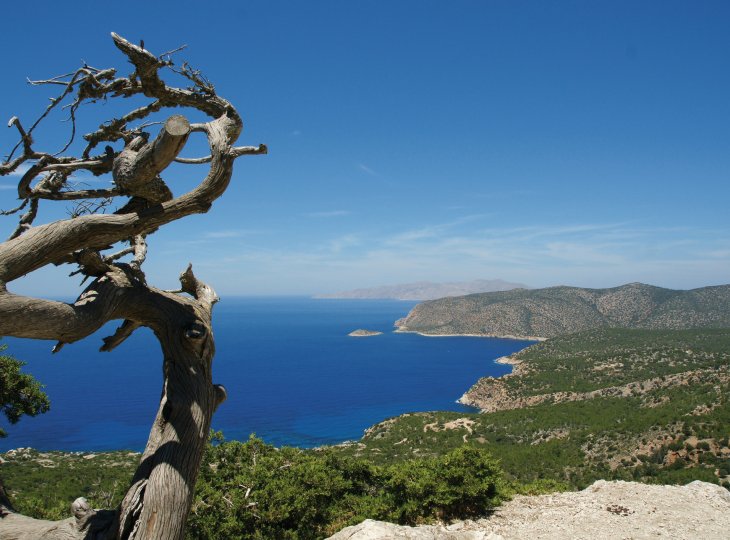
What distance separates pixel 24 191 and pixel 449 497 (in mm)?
8765

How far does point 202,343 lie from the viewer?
2.91 metres

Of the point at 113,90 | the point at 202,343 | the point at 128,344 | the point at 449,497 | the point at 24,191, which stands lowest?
the point at 128,344

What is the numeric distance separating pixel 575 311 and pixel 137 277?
142 m

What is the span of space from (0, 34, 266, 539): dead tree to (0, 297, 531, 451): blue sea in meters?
58.0

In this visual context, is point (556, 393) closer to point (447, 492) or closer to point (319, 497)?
point (319, 497)

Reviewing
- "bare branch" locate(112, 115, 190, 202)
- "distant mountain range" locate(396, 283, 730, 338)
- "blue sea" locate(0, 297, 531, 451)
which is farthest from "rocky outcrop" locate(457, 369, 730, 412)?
"distant mountain range" locate(396, 283, 730, 338)

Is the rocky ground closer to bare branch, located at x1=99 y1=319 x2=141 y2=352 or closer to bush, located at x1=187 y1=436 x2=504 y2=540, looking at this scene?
bush, located at x1=187 y1=436 x2=504 y2=540

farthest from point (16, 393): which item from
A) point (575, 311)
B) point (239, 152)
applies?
point (575, 311)

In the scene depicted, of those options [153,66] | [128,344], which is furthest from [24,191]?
[128,344]

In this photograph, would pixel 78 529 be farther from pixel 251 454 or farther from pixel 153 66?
pixel 251 454

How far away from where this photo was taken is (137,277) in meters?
3.00

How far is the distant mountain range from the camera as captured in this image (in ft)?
344

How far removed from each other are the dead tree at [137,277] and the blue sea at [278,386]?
190 ft

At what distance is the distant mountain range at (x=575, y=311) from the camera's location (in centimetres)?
10488
